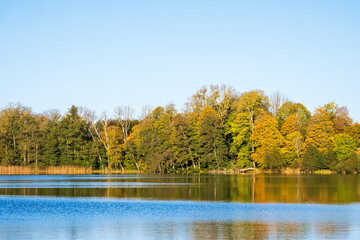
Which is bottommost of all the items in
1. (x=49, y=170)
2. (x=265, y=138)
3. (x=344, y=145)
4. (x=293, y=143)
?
(x=49, y=170)

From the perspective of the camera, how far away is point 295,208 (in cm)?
2772

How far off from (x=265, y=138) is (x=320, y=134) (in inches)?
334

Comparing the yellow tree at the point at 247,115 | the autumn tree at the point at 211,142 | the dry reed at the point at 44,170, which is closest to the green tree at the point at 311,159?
the yellow tree at the point at 247,115

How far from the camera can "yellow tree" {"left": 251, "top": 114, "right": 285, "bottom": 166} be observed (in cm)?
7431

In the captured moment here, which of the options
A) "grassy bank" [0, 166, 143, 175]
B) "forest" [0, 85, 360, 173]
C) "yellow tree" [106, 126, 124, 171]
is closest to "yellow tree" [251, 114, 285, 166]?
"forest" [0, 85, 360, 173]

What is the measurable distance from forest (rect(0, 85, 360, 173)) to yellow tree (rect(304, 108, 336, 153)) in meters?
0.15

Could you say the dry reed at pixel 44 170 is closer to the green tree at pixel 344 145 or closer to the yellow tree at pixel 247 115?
the yellow tree at pixel 247 115

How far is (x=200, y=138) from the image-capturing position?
7900 centimetres

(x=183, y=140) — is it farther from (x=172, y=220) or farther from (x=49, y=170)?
(x=172, y=220)

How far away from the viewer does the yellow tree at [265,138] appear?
74.3 metres

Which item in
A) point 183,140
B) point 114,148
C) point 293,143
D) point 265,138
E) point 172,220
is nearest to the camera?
point 172,220

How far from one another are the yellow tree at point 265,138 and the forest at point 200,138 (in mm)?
154

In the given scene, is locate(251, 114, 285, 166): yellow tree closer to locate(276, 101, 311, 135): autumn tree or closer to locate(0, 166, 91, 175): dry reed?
locate(276, 101, 311, 135): autumn tree

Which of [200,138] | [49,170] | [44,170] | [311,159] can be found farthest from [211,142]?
[44,170]
